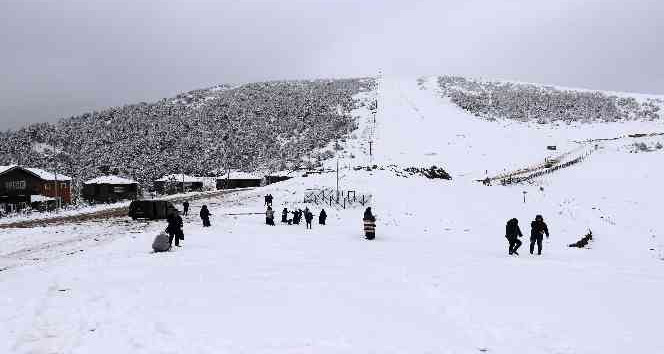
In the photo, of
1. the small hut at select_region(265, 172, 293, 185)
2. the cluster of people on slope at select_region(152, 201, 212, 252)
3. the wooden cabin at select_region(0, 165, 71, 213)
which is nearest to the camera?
the cluster of people on slope at select_region(152, 201, 212, 252)

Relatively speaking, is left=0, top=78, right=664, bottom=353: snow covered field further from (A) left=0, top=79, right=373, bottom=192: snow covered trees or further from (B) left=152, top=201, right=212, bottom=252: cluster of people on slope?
(A) left=0, top=79, right=373, bottom=192: snow covered trees

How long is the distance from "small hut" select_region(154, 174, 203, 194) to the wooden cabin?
2303 centimetres

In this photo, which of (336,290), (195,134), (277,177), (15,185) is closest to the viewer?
(336,290)

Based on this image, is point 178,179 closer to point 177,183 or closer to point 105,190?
point 177,183

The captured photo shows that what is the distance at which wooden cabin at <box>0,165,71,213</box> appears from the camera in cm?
6234

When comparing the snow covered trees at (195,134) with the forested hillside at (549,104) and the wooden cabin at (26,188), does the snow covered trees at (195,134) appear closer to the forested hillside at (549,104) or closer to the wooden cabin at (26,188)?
the wooden cabin at (26,188)

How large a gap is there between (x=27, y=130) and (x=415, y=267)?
157 metres

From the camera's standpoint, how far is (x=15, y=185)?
63.8m

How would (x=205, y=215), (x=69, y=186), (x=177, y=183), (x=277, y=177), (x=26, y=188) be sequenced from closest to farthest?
(x=205, y=215), (x=26, y=188), (x=69, y=186), (x=277, y=177), (x=177, y=183)

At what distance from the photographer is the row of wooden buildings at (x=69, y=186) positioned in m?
62.8

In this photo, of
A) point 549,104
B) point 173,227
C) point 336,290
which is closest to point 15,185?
point 173,227

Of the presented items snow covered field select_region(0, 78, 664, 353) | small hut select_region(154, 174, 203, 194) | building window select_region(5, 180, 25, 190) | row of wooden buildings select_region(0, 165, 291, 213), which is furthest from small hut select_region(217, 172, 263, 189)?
snow covered field select_region(0, 78, 664, 353)

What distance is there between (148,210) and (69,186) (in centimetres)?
5305

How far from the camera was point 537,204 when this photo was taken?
1496 inches
